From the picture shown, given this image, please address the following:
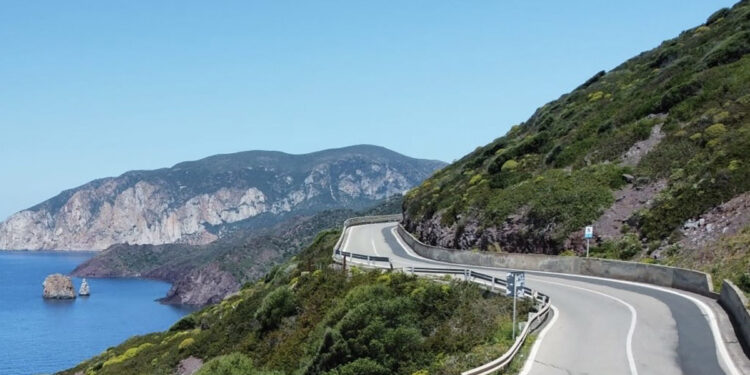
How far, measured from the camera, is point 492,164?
57.1 metres

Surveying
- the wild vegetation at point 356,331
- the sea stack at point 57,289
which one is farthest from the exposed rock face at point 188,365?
the sea stack at point 57,289

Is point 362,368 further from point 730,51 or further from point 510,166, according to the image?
Result: point 730,51

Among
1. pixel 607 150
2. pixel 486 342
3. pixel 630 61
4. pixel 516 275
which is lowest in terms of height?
pixel 486 342

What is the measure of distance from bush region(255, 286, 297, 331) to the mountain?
16018mm

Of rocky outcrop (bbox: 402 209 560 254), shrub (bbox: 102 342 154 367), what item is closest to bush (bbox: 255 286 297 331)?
shrub (bbox: 102 342 154 367)

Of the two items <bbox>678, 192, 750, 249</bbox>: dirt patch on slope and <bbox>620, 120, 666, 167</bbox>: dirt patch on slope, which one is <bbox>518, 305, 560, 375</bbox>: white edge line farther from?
<bbox>620, 120, 666, 167</bbox>: dirt patch on slope

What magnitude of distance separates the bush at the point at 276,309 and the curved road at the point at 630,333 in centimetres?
1308

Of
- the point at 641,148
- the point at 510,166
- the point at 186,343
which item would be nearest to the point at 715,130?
the point at 641,148

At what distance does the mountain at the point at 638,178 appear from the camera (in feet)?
102

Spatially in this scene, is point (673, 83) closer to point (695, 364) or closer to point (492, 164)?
point (492, 164)

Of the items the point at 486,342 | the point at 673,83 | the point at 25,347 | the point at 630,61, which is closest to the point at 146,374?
the point at 486,342

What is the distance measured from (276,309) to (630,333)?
19950 mm

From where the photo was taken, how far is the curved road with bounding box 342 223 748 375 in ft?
46.6

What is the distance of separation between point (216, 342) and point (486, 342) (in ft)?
74.7
